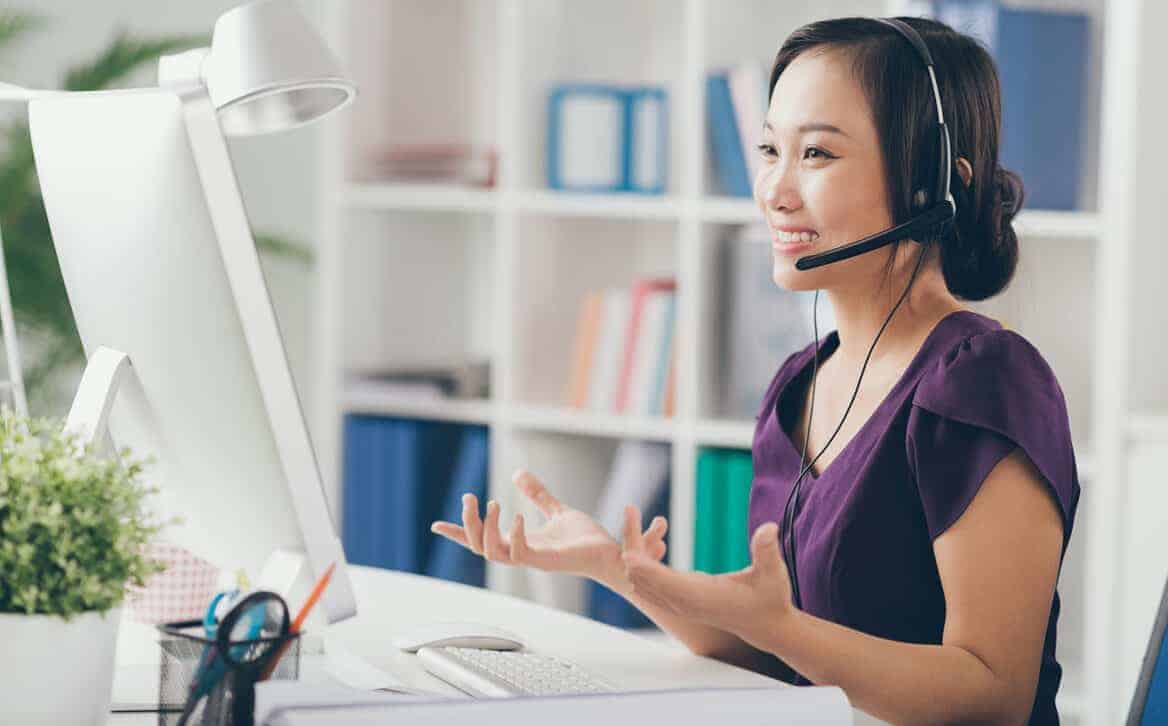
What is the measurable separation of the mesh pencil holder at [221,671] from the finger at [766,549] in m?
0.31

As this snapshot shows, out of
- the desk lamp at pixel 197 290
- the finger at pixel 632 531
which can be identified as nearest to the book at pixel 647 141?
the desk lamp at pixel 197 290

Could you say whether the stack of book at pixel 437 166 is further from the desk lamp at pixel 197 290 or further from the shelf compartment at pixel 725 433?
the desk lamp at pixel 197 290

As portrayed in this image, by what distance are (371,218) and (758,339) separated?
37.4 inches

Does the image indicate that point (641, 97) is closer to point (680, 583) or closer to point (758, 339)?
point (758, 339)

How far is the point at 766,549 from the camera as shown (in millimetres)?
1001

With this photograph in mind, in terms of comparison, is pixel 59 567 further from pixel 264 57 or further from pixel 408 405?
pixel 408 405

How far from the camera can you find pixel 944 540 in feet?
4.05

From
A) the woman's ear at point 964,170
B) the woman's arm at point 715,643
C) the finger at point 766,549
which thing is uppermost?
the woman's ear at point 964,170

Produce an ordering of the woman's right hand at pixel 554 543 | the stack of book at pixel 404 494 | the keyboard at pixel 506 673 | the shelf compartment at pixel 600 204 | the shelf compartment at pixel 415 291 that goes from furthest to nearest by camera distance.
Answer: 1. the shelf compartment at pixel 415 291
2. the stack of book at pixel 404 494
3. the shelf compartment at pixel 600 204
4. the woman's right hand at pixel 554 543
5. the keyboard at pixel 506 673

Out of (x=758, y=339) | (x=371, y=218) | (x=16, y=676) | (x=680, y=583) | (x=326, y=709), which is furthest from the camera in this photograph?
(x=371, y=218)

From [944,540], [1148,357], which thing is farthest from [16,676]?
[1148,357]

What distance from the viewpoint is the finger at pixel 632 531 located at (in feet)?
3.44

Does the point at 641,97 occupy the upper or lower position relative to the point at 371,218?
upper

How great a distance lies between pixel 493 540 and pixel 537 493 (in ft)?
0.44
